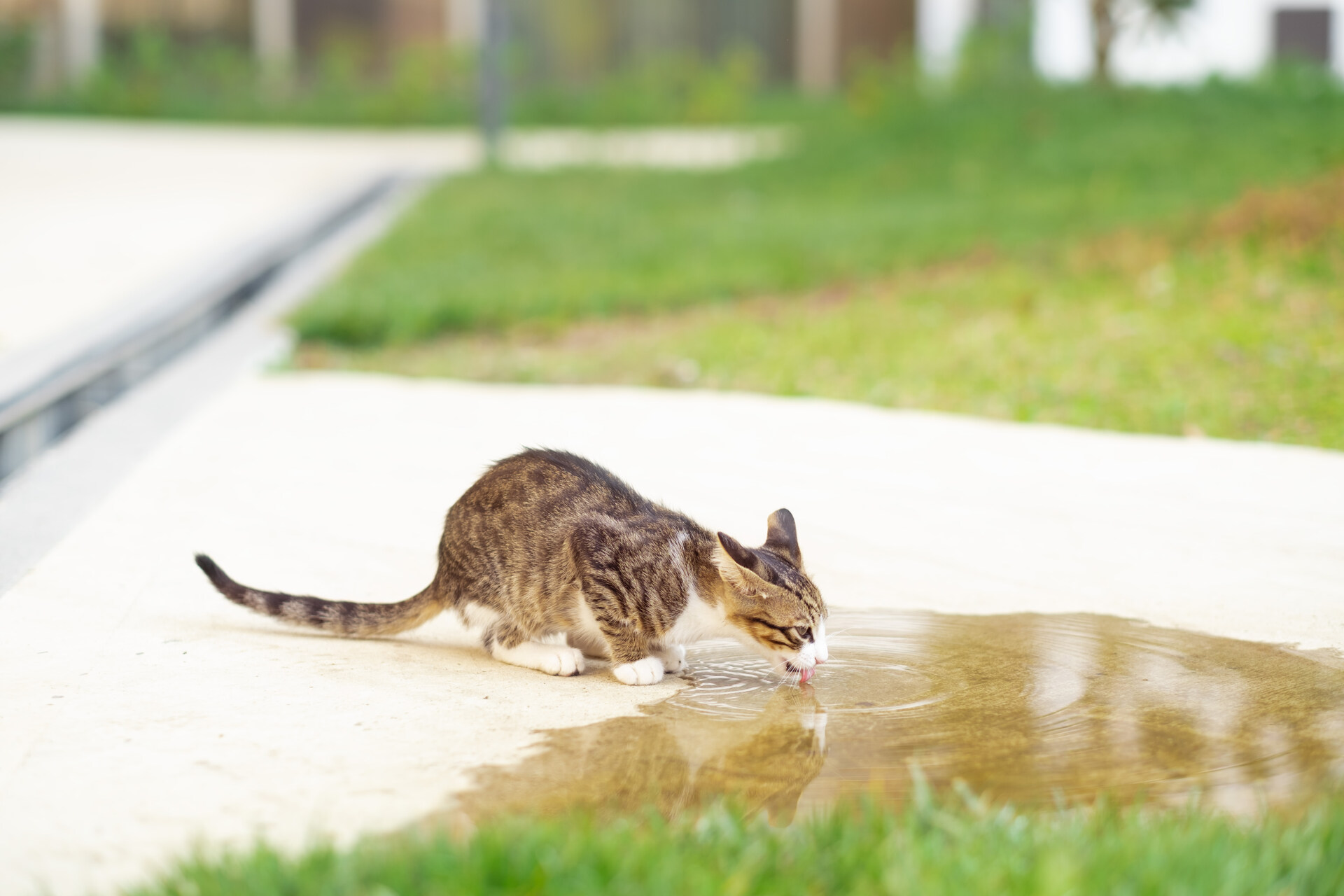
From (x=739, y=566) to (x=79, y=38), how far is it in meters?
26.1

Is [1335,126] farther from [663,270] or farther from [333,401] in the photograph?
[333,401]

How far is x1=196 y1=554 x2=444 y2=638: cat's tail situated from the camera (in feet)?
12.3

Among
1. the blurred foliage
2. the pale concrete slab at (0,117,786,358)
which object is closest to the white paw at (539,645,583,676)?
the pale concrete slab at (0,117,786,358)

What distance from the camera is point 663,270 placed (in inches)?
429

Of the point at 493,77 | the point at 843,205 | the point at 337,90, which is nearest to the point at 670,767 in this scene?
the point at 843,205

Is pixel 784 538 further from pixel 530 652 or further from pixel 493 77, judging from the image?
pixel 493 77

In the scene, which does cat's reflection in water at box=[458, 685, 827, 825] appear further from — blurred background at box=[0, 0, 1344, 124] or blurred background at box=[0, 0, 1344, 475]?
blurred background at box=[0, 0, 1344, 124]

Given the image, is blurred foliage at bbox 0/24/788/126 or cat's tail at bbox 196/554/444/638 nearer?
cat's tail at bbox 196/554/444/638

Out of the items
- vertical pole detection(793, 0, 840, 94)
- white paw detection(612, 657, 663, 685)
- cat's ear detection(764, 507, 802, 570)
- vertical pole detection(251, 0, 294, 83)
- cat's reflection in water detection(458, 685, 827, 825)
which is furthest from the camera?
vertical pole detection(793, 0, 840, 94)

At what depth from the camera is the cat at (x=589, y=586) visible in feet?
11.5

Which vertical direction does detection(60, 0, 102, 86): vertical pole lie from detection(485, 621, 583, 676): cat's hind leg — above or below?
above

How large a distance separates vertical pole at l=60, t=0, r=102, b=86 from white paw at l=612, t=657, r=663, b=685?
25.2m

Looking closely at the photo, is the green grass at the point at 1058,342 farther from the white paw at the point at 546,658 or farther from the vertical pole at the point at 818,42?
the vertical pole at the point at 818,42

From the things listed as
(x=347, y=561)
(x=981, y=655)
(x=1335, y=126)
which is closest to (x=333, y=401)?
(x=347, y=561)
